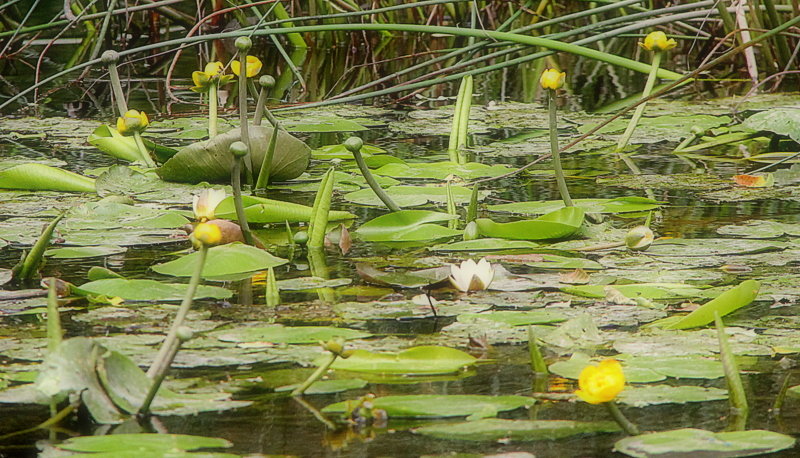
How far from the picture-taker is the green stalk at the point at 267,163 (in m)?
1.97

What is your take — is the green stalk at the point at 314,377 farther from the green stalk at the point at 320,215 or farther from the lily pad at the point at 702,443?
the green stalk at the point at 320,215

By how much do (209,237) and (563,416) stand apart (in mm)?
333

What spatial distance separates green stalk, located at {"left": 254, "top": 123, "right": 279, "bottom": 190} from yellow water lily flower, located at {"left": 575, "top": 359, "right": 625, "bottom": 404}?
1232 millimetres

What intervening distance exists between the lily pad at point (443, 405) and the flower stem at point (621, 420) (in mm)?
115

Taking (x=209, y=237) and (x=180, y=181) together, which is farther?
(x=180, y=181)

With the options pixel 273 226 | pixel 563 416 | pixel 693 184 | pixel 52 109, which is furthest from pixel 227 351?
pixel 52 109

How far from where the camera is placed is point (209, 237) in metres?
0.88

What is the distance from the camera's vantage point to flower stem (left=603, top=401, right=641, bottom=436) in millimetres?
803

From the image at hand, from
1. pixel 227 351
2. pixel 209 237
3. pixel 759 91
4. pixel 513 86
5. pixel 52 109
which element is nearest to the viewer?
pixel 209 237

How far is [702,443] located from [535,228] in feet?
A: 2.73

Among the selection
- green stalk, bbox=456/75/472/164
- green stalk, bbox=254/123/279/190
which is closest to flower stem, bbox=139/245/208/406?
green stalk, bbox=254/123/279/190

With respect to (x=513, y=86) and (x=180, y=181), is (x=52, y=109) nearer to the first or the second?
(x=180, y=181)

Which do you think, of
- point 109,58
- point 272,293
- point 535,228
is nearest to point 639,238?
point 535,228

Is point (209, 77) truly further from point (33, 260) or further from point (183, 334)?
point (183, 334)
